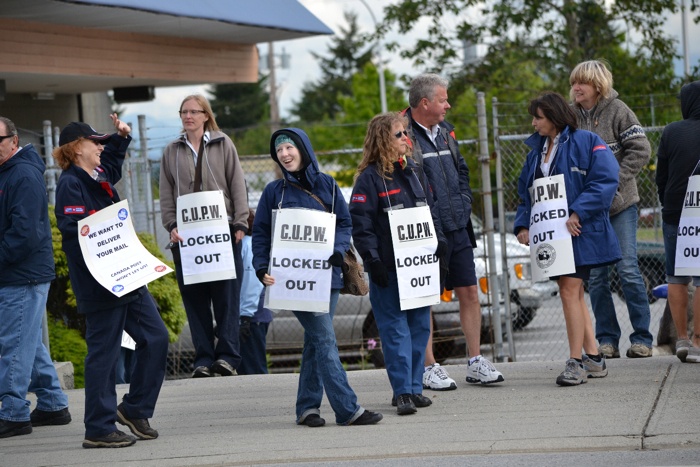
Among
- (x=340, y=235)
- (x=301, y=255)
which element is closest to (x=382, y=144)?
(x=340, y=235)

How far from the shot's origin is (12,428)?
7.50 meters

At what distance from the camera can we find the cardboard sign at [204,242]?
8.79 metres

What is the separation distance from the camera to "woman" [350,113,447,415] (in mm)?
7328

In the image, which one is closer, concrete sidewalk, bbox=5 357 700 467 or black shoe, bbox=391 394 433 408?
concrete sidewalk, bbox=5 357 700 467

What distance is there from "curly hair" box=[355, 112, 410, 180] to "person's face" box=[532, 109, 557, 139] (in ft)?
3.65

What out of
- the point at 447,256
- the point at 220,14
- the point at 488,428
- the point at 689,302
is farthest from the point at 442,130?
the point at 220,14

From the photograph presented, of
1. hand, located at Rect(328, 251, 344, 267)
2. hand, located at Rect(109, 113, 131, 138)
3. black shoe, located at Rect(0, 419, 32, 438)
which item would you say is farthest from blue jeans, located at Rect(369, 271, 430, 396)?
black shoe, located at Rect(0, 419, 32, 438)

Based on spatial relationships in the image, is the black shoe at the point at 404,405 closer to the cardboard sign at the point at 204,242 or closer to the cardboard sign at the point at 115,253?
the cardboard sign at the point at 115,253

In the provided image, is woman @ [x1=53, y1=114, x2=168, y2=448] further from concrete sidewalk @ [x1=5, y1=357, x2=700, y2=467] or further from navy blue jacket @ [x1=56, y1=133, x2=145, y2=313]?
concrete sidewalk @ [x1=5, y1=357, x2=700, y2=467]

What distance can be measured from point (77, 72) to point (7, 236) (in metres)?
7.48

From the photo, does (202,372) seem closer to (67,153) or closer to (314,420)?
(314,420)

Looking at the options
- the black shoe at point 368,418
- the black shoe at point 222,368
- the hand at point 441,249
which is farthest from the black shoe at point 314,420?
the black shoe at point 222,368

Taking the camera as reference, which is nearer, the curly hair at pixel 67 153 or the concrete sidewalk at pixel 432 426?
the concrete sidewalk at pixel 432 426

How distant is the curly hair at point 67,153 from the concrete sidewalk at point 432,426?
182cm
